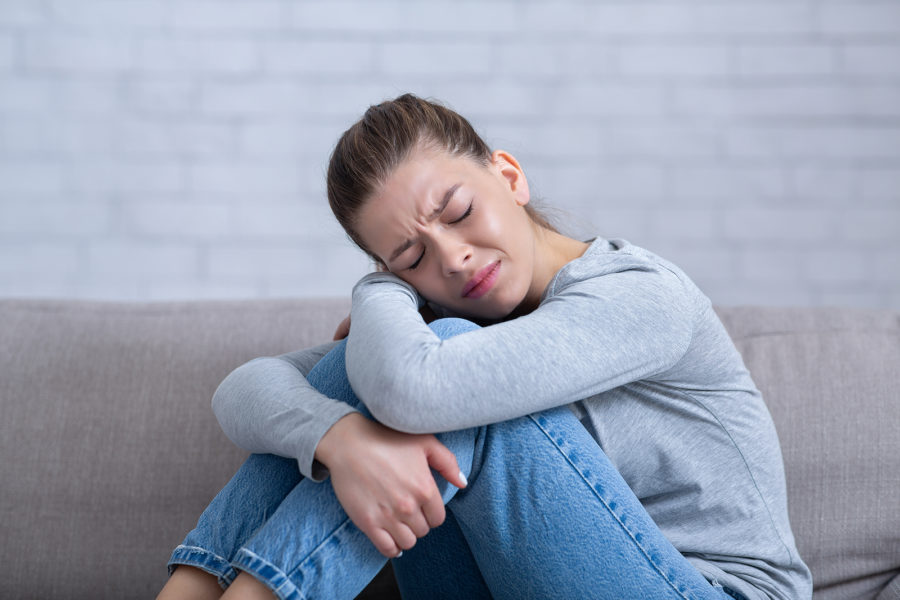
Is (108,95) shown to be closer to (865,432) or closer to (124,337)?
(124,337)

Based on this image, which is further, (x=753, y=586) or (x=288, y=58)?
(x=288, y=58)

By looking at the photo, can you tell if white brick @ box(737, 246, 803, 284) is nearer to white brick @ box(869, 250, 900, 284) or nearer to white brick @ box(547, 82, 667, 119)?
white brick @ box(869, 250, 900, 284)

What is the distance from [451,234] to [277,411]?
0.34 m

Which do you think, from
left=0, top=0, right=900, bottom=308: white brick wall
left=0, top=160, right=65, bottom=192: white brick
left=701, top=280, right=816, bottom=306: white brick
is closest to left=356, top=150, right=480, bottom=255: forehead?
left=0, top=0, right=900, bottom=308: white brick wall

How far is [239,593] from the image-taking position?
0.85m

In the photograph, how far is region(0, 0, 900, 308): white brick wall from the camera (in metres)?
2.06

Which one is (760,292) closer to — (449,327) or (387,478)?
(449,327)

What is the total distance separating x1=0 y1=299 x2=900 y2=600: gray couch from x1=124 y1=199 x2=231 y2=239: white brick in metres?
0.57

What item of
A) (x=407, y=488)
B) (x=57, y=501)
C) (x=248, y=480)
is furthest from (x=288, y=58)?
(x=407, y=488)

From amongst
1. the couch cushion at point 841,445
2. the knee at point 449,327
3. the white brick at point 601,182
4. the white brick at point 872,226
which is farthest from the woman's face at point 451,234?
the white brick at point 872,226

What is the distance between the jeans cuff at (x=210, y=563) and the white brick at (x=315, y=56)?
1.43 m

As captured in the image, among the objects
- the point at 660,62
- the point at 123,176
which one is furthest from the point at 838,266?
the point at 123,176

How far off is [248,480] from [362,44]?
4.56 feet

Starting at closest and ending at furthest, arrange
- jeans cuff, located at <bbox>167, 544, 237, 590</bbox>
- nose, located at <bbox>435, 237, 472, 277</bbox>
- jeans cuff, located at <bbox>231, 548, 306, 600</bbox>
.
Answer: jeans cuff, located at <bbox>231, 548, 306, 600</bbox>
jeans cuff, located at <bbox>167, 544, 237, 590</bbox>
nose, located at <bbox>435, 237, 472, 277</bbox>
